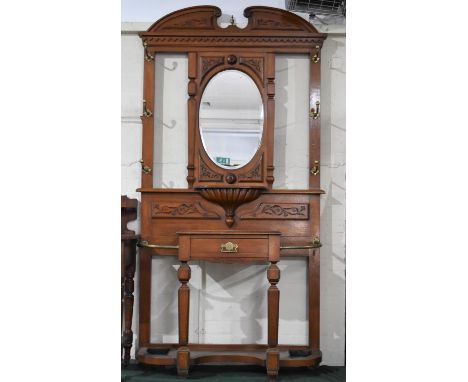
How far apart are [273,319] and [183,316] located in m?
0.39

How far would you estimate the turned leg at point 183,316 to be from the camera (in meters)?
2.22

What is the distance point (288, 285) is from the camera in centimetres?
260

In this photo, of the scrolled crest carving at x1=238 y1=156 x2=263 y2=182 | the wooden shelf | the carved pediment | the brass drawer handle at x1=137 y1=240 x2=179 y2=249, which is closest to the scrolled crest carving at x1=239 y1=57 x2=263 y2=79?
the carved pediment

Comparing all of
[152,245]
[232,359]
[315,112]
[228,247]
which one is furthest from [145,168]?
[232,359]

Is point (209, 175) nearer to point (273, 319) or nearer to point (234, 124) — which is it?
point (234, 124)

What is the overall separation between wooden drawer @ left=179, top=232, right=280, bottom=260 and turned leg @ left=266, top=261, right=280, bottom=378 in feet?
0.26

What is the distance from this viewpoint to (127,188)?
2.64 m

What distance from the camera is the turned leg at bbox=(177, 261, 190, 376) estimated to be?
7.27 ft

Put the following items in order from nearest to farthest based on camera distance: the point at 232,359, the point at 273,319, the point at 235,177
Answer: the point at 273,319 → the point at 232,359 → the point at 235,177

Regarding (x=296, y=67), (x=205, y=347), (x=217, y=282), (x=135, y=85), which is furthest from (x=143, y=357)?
(x=296, y=67)

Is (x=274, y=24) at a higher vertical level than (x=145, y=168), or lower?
higher
